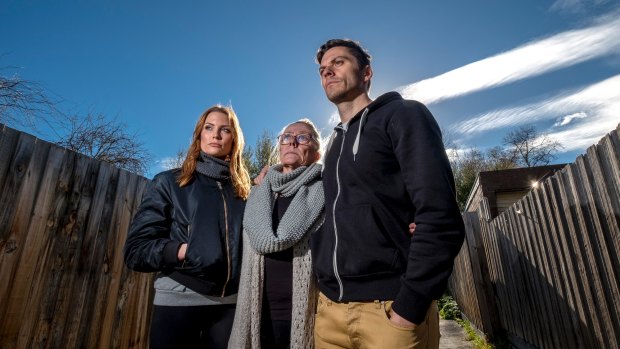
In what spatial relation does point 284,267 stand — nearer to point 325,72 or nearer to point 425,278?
point 425,278

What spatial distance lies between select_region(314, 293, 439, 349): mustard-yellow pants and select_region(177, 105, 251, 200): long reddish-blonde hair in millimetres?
1074

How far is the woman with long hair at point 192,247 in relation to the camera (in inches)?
79.4

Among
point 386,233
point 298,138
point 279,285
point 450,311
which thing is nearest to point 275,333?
point 279,285

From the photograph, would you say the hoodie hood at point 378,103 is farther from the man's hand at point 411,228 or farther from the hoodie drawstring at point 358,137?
the man's hand at point 411,228

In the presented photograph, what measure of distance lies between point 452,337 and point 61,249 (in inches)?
261

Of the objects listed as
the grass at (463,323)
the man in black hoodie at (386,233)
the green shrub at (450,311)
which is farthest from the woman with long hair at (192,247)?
the green shrub at (450,311)

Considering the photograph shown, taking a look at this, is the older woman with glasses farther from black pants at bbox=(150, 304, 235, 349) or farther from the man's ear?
the man's ear

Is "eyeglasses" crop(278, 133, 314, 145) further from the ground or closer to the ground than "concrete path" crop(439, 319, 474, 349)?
further from the ground

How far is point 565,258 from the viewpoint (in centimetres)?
298

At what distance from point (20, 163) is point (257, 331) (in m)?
2.00

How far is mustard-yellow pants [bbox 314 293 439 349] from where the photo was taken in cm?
148

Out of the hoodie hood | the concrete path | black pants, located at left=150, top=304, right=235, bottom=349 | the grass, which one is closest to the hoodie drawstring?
the hoodie hood

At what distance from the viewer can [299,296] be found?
2.07 m

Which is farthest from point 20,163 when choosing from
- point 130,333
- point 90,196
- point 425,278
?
point 425,278
